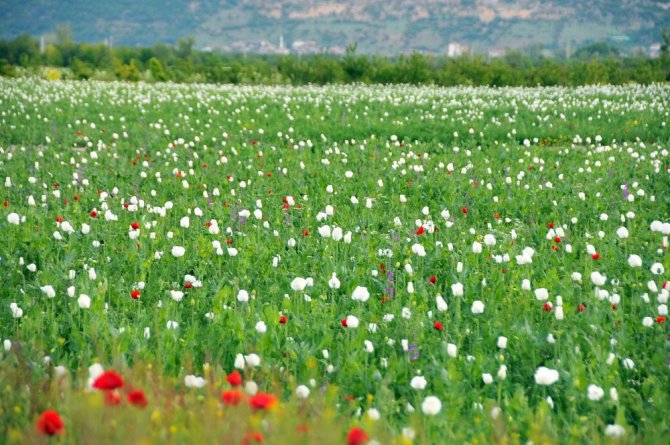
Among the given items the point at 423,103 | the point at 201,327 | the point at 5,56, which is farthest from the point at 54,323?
the point at 5,56

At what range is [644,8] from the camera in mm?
196500

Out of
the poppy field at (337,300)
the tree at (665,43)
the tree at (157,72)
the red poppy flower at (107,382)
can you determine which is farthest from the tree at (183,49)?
the red poppy flower at (107,382)

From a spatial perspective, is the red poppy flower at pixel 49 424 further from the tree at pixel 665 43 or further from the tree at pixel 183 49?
the tree at pixel 183 49

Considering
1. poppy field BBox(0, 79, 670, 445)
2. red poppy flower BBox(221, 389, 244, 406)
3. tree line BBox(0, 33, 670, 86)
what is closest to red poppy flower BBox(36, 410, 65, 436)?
poppy field BBox(0, 79, 670, 445)

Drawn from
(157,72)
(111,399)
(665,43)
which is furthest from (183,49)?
(111,399)

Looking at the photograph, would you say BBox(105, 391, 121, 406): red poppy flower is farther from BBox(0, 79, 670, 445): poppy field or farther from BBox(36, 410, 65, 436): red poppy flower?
BBox(36, 410, 65, 436): red poppy flower

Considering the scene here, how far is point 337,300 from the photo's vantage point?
5613mm

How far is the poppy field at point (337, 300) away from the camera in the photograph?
9.98 feet

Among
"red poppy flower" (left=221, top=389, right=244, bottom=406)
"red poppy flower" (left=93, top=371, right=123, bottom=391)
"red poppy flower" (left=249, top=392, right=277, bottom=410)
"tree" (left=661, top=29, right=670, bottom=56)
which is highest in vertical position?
"red poppy flower" (left=93, top=371, right=123, bottom=391)

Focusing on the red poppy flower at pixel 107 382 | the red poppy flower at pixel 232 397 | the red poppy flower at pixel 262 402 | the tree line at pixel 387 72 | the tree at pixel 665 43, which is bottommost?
the tree line at pixel 387 72

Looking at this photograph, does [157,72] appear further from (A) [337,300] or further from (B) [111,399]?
(B) [111,399]

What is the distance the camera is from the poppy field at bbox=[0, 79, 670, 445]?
3.04 meters

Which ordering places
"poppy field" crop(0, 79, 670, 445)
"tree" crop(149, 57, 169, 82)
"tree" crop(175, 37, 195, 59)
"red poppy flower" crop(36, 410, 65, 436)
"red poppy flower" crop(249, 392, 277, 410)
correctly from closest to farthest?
"red poppy flower" crop(36, 410, 65, 436)
"red poppy flower" crop(249, 392, 277, 410)
"poppy field" crop(0, 79, 670, 445)
"tree" crop(149, 57, 169, 82)
"tree" crop(175, 37, 195, 59)

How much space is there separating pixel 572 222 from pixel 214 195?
424 cm
